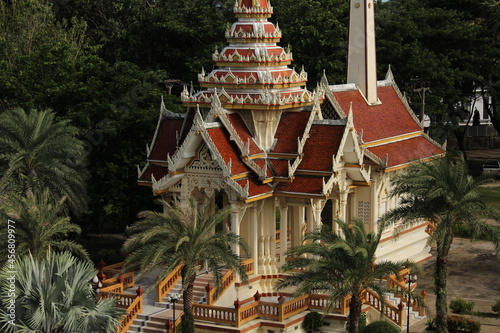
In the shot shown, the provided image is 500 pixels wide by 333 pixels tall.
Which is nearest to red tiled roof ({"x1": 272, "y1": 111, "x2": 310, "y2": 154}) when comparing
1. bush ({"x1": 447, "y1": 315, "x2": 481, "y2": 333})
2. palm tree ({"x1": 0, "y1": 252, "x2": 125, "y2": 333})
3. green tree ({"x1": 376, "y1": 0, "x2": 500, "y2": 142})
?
bush ({"x1": 447, "y1": 315, "x2": 481, "y2": 333})

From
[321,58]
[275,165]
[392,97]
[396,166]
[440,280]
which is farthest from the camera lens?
[321,58]

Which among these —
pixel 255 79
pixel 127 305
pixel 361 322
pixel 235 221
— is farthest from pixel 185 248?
pixel 255 79

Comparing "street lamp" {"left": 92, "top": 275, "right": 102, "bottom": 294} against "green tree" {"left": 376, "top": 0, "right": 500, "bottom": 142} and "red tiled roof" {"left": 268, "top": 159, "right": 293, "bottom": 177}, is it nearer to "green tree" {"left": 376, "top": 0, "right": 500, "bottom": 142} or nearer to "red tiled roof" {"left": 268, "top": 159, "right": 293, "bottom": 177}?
"red tiled roof" {"left": 268, "top": 159, "right": 293, "bottom": 177}

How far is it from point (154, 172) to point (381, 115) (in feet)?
36.9

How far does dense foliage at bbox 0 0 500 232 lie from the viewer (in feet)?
152

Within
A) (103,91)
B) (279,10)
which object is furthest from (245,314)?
(279,10)

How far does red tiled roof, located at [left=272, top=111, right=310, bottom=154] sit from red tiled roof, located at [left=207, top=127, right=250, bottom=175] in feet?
6.28

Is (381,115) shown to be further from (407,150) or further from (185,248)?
(185,248)

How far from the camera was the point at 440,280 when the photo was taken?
3662cm

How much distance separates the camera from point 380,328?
35.5 meters

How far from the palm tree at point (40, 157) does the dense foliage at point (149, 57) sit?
2.79 meters

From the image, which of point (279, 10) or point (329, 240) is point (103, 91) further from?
point (279, 10)

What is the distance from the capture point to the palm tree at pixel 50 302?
28.7 meters

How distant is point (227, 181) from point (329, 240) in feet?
17.9
